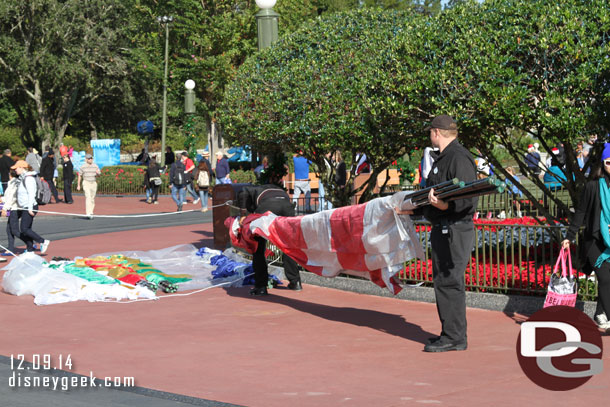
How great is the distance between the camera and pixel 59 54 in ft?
153

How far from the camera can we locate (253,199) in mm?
11312

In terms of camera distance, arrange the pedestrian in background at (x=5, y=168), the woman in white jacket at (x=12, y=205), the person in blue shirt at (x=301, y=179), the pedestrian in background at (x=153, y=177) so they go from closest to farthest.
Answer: the woman in white jacket at (x=12, y=205) < the person in blue shirt at (x=301, y=179) < the pedestrian in background at (x=5, y=168) < the pedestrian in background at (x=153, y=177)

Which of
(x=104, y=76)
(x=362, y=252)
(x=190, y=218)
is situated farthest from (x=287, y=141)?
(x=104, y=76)

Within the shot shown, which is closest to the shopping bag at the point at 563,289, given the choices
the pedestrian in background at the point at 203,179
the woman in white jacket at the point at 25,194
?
the woman in white jacket at the point at 25,194

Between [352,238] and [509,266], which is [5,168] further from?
[509,266]

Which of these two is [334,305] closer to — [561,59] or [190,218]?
[561,59]

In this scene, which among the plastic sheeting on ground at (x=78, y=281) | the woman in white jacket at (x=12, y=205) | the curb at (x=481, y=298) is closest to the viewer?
the curb at (x=481, y=298)

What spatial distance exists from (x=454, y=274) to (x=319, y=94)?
569 centimetres

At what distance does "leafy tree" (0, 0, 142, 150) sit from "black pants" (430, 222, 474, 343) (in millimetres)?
40641

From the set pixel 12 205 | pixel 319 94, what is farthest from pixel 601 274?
pixel 12 205

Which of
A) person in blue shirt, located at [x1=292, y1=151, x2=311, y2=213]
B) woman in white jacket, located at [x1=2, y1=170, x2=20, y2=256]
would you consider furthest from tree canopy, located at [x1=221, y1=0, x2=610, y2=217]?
person in blue shirt, located at [x1=292, y1=151, x2=311, y2=213]

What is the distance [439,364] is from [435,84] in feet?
12.5

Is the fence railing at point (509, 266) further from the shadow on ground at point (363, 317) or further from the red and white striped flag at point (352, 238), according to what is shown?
the red and white striped flag at point (352, 238)

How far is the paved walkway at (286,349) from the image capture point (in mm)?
6309
